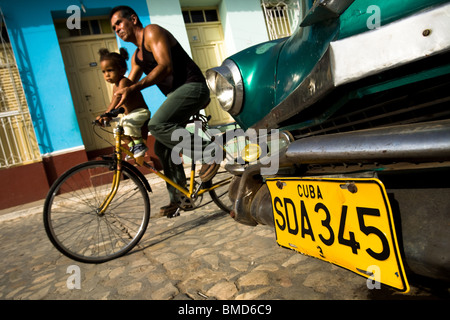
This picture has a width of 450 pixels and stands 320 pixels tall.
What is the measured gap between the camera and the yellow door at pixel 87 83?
712 centimetres

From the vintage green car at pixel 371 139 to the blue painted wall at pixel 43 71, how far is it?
6329 mm

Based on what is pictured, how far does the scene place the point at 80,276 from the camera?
228cm

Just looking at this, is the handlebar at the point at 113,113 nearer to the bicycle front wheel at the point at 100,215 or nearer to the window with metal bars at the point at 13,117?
the bicycle front wheel at the point at 100,215

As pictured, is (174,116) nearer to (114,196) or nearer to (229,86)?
(114,196)

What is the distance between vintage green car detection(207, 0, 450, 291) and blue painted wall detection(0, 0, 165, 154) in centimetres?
633

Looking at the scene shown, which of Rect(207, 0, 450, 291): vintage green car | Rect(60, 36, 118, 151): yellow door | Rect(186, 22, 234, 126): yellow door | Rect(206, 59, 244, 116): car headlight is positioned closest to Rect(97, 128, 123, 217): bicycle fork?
Rect(206, 59, 244, 116): car headlight

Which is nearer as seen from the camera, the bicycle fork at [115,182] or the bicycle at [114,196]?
the bicycle at [114,196]

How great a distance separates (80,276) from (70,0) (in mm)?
6622

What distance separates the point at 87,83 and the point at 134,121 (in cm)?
545

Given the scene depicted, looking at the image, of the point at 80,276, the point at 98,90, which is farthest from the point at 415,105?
the point at 98,90

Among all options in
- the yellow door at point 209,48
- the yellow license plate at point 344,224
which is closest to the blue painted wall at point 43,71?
the yellow door at point 209,48

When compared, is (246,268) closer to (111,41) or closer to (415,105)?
(415,105)

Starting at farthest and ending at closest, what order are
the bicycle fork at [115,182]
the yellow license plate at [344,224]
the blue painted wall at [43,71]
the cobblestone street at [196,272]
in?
the blue painted wall at [43,71]
the bicycle fork at [115,182]
the cobblestone street at [196,272]
the yellow license plate at [344,224]
